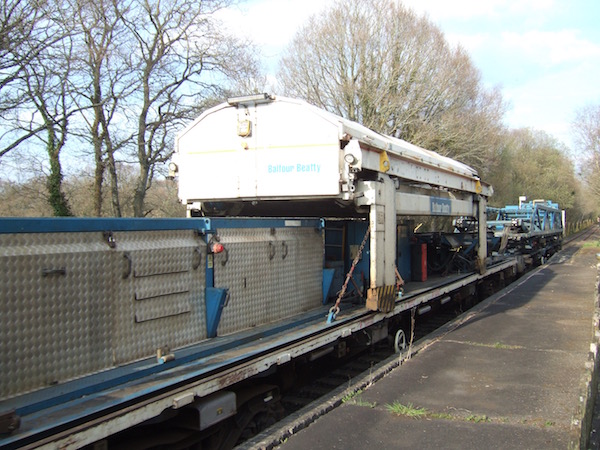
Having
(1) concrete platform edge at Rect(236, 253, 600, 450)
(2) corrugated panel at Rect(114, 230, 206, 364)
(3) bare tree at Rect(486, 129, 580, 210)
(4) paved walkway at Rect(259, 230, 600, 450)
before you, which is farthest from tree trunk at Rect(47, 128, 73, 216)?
(3) bare tree at Rect(486, 129, 580, 210)

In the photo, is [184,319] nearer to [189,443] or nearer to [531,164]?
[189,443]

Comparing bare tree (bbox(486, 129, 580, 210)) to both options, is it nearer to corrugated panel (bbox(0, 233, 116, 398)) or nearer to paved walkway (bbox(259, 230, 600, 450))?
paved walkway (bbox(259, 230, 600, 450))

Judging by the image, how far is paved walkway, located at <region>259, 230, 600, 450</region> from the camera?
402 centimetres

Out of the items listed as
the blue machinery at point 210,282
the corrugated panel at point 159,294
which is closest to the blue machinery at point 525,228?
the blue machinery at point 210,282

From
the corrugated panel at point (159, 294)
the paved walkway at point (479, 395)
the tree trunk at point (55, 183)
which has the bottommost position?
the paved walkway at point (479, 395)

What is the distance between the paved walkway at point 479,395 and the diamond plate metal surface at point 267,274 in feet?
4.50

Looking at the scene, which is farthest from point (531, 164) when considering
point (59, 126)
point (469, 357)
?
point (469, 357)

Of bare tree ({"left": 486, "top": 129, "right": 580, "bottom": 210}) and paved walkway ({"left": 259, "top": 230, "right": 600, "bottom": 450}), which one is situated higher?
bare tree ({"left": 486, "top": 129, "right": 580, "bottom": 210})

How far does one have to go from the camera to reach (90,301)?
3.73 metres

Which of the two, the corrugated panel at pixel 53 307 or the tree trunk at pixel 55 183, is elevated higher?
the tree trunk at pixel 55 183

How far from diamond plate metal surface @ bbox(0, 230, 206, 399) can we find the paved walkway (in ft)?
4.93

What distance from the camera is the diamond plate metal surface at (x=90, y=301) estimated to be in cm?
326

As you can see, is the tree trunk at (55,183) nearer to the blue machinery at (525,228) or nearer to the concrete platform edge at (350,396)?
the blue machinery at (525,228)

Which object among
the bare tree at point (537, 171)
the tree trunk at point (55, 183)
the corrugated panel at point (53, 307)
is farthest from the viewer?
the bare tree at point (537, 171)
